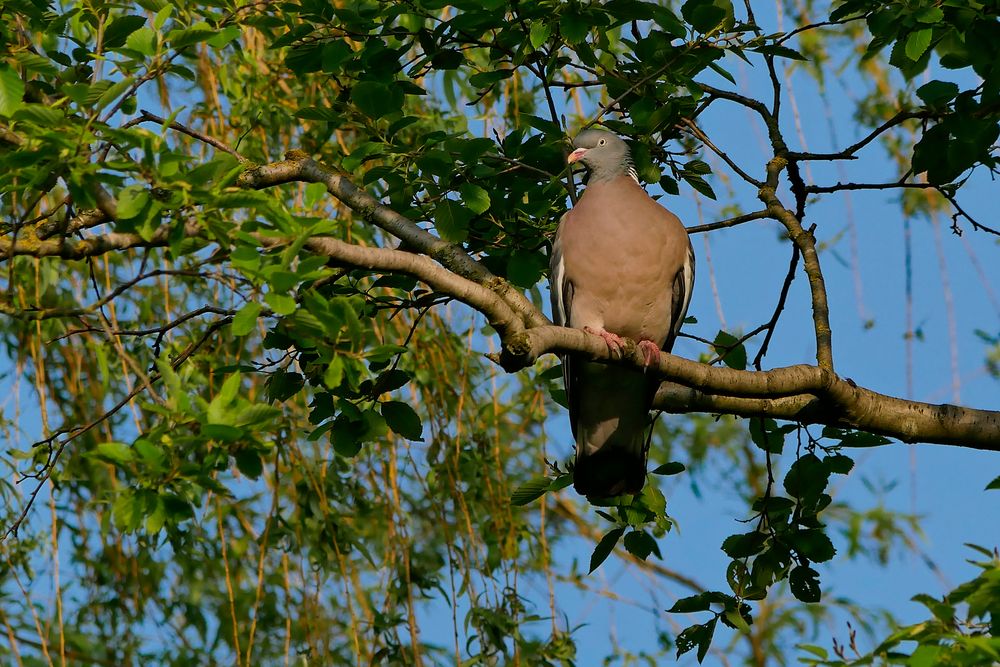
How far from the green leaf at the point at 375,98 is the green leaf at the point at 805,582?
170cm

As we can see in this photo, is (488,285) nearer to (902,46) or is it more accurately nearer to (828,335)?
(828,335)

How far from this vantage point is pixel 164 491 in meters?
2.13

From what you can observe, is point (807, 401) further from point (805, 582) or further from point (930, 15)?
point (930, 15)

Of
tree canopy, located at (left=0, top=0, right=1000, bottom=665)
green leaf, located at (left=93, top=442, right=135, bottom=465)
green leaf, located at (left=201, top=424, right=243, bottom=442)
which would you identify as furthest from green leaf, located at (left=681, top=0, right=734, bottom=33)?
green leaf, located at (left=93, top=442, right=135, bottom=465)

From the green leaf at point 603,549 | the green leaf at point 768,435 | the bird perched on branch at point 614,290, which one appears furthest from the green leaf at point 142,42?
the green leaf at point 768,435

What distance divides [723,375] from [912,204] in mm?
3517

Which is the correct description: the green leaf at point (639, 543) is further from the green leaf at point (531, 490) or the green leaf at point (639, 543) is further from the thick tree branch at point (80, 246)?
the thick tree branch at point (80, 246)

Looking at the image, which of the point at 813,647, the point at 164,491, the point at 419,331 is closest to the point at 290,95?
the point at 419,331

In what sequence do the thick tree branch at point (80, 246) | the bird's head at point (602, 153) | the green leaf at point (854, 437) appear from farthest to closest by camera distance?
the bird's head at point (602, 153) < the green leaf at point (854, 437) < the thick tree branch at point (80, 246)

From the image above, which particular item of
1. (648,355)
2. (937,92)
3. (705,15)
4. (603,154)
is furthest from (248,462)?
(603,154)

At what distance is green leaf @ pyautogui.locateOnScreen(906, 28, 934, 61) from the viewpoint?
9.84 feet

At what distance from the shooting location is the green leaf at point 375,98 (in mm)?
3047

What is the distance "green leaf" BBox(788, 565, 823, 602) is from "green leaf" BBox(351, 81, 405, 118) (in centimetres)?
170

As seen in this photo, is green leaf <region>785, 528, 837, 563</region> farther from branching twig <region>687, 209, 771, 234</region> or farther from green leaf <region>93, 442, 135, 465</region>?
green leaf <region>93, 442, 135, 465</region>
